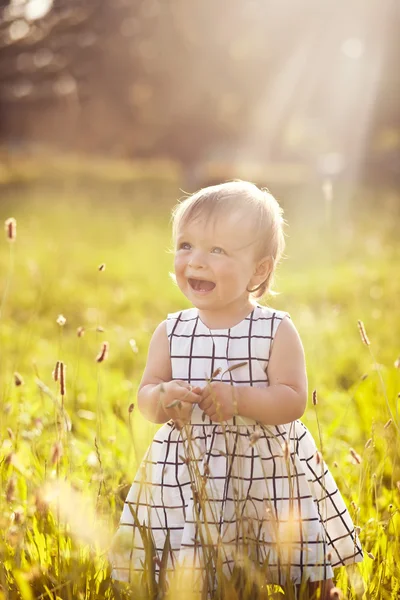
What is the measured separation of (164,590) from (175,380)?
21.9 inches

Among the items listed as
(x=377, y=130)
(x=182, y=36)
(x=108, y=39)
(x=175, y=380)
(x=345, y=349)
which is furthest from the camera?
(x=377, y=130)

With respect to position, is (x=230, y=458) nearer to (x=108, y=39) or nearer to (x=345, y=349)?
(x=345, y=349)

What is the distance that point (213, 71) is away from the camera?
14.9 m

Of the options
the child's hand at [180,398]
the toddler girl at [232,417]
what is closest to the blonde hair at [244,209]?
the toddler girl at [232,417]

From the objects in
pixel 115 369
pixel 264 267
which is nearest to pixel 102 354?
pixel 264 267

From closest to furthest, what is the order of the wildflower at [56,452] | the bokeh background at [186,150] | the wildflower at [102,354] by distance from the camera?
1. the wildflower at [56,452]
2. the wildflower at [102,354]
3. the bokeh background at [186,150]

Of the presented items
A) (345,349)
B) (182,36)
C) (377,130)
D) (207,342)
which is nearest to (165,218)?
(182,36)

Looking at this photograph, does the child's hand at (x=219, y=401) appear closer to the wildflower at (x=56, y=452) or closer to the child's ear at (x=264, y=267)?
the child's ear at (x=264, y=267)

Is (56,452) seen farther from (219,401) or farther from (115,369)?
(115,369)

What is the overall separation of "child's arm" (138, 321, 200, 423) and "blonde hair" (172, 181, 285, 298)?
0.34 meters

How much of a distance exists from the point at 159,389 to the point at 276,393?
14.7 inches

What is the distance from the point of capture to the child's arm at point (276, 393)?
1.85 m

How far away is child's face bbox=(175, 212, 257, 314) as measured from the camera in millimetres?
1967

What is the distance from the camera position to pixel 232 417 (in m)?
1.94
